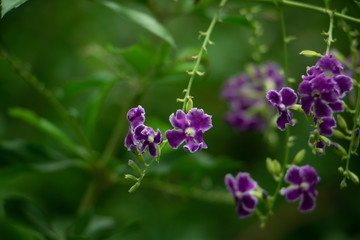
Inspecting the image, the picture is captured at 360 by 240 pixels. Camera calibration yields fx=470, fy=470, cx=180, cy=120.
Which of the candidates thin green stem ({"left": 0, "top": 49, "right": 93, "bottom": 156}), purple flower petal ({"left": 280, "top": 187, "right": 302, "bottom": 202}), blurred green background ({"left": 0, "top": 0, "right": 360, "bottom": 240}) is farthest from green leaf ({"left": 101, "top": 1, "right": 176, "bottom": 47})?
purple flower petal ({"left": 280, "top": 187, "right": 302, "bottom": 202})

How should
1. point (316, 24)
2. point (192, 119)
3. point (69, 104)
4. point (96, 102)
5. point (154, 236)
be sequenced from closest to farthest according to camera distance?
point (192, 119)
point (96, 102)
point (154, 236)
point (69, 104)
point (316, 24)

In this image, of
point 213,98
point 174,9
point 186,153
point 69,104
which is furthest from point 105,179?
point 213,98

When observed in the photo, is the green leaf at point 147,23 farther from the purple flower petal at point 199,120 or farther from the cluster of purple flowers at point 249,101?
the cluster of purple flowers at point 249,101

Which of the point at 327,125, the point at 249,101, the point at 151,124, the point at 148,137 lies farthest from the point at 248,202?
the point at 249,101

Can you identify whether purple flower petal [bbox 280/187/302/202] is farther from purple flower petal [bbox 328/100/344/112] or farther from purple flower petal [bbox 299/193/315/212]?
purple flower petal [bbox 328/100/344/112]

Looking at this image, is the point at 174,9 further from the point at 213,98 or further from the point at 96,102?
the point at 213,98

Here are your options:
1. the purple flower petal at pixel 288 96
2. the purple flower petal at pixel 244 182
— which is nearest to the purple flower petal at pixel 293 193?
the purple flower petal at pixel 244 182
